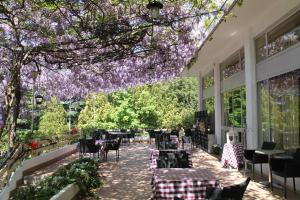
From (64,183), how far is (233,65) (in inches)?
310

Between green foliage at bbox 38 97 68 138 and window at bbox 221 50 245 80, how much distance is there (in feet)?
24.7

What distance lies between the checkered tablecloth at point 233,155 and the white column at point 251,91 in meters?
0.32

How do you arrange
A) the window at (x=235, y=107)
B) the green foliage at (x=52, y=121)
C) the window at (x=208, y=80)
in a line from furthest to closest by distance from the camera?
1. the green foliage at (x=52, y=121)
2. the window at (x=208, y=80)
3. the window at (x=235, y=107)

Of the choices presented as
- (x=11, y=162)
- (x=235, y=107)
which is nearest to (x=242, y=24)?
(x=235, y=107)

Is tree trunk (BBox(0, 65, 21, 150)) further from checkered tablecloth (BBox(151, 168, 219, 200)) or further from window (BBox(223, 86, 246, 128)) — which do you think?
window (BBox(223, 86, 246, 128))

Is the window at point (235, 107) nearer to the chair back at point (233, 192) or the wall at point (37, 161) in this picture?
the wall at point (37, 161)

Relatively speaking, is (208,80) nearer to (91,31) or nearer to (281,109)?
(281,109)

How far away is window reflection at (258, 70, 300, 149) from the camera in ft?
25.7

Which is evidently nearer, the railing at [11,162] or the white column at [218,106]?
the railing at [11,162]

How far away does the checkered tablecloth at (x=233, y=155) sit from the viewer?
10211 millimetres

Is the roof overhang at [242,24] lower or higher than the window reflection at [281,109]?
higher

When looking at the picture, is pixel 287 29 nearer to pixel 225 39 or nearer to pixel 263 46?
pixel 263 46

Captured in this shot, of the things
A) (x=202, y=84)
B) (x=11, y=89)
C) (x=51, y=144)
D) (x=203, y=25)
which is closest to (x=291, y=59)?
(x=203, y=25)

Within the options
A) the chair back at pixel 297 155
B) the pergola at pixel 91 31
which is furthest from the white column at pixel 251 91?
the chair back at pixel 297 155
